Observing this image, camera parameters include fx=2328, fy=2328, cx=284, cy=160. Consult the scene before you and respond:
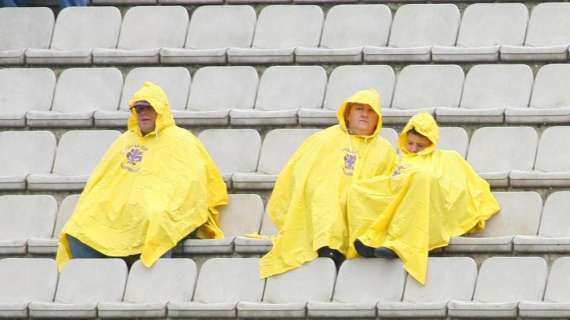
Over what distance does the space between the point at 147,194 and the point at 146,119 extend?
39 cm

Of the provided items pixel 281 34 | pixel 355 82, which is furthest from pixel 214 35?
pixel 355 82

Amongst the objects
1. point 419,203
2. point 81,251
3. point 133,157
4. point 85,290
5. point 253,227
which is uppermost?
point 133,157

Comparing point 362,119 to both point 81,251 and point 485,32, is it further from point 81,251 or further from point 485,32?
point 485,32

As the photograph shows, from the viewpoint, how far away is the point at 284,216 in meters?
10.3

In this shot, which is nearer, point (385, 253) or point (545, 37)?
point (385, 253)

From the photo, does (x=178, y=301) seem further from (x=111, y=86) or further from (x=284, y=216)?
(x=111, y=86)

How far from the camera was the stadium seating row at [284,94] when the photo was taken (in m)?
11.2

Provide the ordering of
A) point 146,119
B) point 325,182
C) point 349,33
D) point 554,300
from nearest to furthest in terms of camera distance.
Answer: point 554,300 < point 325,182 < point 146,119 < point 349,33

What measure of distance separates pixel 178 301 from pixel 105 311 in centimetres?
32

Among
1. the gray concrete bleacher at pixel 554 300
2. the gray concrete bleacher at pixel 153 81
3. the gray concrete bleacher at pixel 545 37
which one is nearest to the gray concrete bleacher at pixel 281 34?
the gray concrete bleacher at pixel 153 81

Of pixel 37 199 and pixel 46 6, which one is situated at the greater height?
pixel 46 6

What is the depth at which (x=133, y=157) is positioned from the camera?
10586 millimetres

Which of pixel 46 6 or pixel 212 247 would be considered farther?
pixel 46 6

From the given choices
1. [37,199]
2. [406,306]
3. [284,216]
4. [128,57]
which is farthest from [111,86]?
[406,306]
